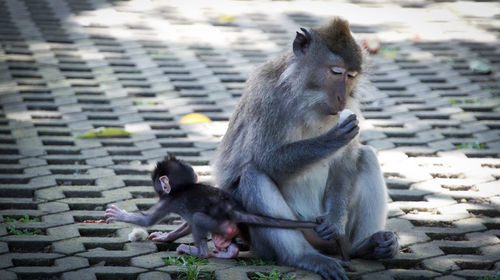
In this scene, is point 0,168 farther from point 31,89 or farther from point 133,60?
point 133,60

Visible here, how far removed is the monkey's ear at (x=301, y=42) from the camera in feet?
15.1

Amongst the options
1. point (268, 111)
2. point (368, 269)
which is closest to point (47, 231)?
point (268, 111)

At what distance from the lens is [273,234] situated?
4.43 metres

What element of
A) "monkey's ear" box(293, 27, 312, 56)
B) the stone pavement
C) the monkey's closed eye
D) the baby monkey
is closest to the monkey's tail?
the baby monkey

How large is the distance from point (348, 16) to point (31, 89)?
5.31 meters

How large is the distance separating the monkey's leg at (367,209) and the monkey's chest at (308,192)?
0.22 meters

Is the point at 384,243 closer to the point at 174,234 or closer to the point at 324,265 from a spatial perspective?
the point at 324,265

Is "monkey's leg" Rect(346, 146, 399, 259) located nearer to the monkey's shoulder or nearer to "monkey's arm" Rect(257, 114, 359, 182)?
"monkey's arm" Rect(257, 114, 359, 182)

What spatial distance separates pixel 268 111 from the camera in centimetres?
462

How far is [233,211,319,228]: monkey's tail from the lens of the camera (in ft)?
14.4

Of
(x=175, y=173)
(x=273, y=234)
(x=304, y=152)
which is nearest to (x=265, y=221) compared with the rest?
(x=273, y=234)

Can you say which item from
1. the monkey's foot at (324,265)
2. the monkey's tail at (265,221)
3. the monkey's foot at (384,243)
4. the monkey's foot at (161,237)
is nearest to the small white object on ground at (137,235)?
→ the monkey's foot at (161,237)

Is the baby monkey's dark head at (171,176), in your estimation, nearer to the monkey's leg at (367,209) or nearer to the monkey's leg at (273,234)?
the monkey's leg at (273,234)

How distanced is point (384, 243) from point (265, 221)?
0.76m
